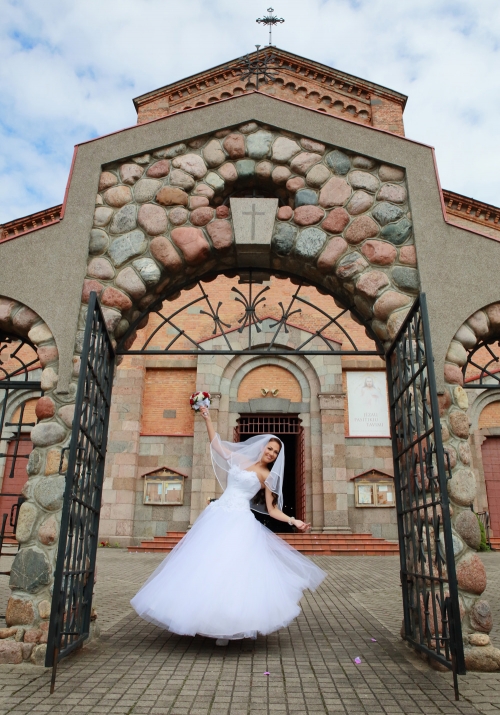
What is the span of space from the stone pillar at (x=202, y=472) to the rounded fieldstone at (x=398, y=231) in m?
10.3

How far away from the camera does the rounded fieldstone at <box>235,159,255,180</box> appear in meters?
5.51

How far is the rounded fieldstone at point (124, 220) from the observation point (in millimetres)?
5363

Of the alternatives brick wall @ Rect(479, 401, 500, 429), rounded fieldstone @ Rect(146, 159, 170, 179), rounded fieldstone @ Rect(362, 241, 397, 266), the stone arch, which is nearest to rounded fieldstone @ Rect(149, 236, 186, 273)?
rounded fieldstone @ Rect(146, 159, 170, 179)

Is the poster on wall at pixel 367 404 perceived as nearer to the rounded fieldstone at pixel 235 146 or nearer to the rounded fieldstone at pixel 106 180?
the rounded fieldstone at pixel 235 146

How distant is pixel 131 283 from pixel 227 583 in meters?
2.73

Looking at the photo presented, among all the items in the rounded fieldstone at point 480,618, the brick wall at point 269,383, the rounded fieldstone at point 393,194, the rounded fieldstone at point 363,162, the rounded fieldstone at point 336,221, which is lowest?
the rounded fieldstone at point 480,618

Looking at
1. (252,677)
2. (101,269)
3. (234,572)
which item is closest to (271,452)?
(234,572)

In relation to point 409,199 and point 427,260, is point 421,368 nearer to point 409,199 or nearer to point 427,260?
point 427,260

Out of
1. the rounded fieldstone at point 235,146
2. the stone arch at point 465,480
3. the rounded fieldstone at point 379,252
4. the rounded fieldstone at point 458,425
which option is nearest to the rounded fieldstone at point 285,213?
the rounded fieldstone at point 235,146

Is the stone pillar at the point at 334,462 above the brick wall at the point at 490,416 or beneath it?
beneath

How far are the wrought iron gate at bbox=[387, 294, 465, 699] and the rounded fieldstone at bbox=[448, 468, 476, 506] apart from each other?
0.28 ft

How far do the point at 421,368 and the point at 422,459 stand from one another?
0.79m

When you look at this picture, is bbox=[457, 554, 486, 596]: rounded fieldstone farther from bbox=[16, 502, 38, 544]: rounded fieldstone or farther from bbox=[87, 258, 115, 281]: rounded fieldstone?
bbox=[87, 258, 115, 281]: rounded fieldstone

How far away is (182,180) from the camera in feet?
18.0
